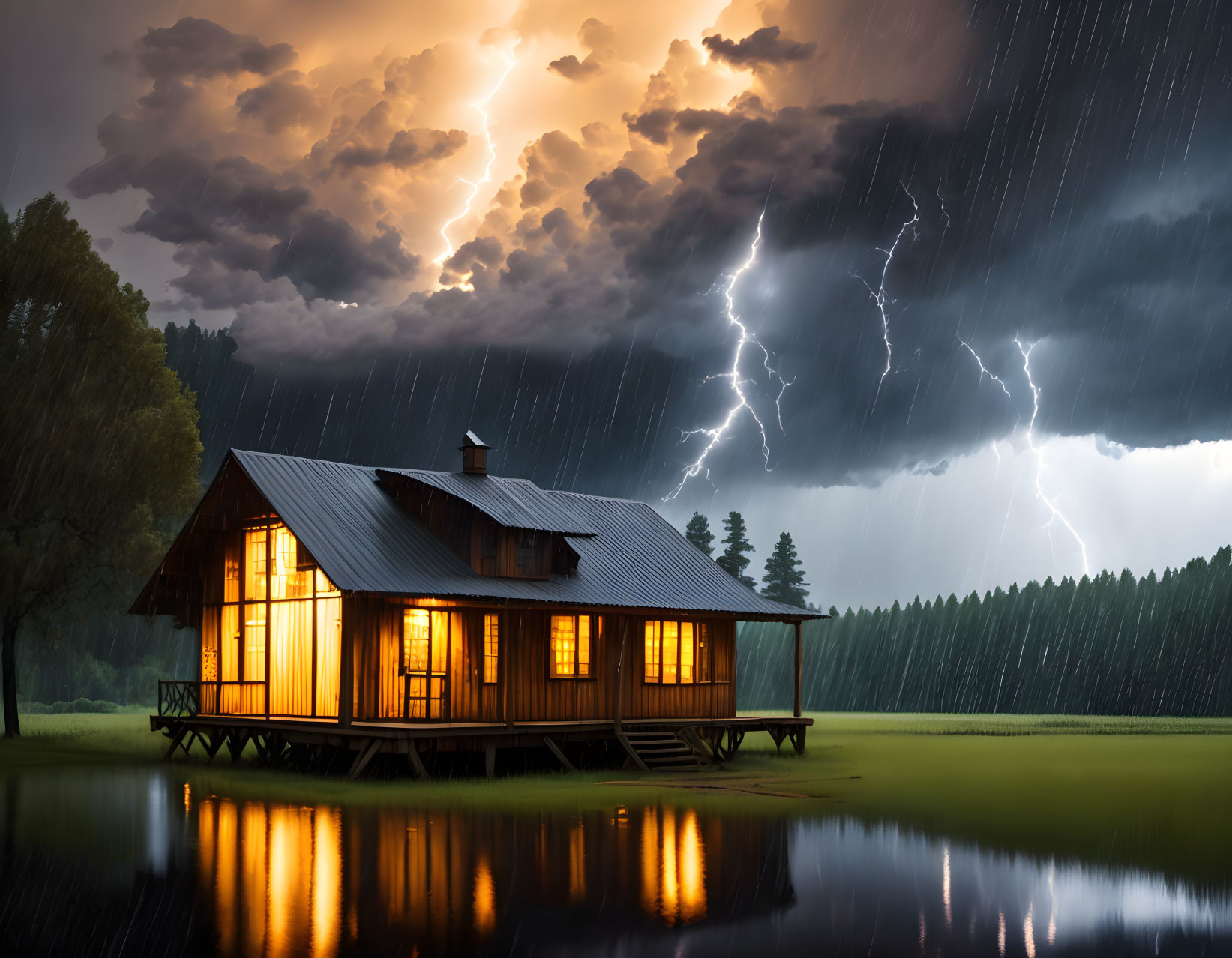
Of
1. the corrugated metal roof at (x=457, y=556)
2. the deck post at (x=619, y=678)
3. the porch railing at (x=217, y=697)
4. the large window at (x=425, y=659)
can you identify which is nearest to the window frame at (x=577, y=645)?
the deck post at (x=619, y=678)

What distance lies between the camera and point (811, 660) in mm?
89500

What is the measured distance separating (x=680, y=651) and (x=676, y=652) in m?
0.13

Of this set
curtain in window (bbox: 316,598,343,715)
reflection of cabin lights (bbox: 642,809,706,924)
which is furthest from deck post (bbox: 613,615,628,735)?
reflection of cabin lights (bbox: 642,809,706,924)

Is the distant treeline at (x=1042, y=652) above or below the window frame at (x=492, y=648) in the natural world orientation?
below

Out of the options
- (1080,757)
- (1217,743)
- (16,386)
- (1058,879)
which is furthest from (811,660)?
(1058,879)

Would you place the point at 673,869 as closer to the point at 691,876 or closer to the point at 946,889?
the point at 691,876

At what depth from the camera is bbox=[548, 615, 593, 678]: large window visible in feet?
86.9

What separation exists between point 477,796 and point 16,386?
73.6ft

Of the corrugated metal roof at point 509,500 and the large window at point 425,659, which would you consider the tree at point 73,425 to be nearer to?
the corrugated metal roof at point 509,500

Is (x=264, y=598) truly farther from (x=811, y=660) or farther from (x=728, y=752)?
(x=811, y=660)

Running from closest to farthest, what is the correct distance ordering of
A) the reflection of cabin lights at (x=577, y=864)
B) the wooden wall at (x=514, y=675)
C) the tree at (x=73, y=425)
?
the reflection of cabin lights at (x=577, y=864) → the wooden wall at (x=514, y=675) → the tree at (x=73, y=425)

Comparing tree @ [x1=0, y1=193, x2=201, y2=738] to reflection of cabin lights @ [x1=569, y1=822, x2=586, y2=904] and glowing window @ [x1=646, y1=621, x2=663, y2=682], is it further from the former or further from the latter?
reflection of cabin lights @ [x1=569, y1=822, x2=586, y2=904]

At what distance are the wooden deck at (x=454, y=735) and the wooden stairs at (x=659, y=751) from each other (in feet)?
0.07

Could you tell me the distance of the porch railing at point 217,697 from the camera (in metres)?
27.2
